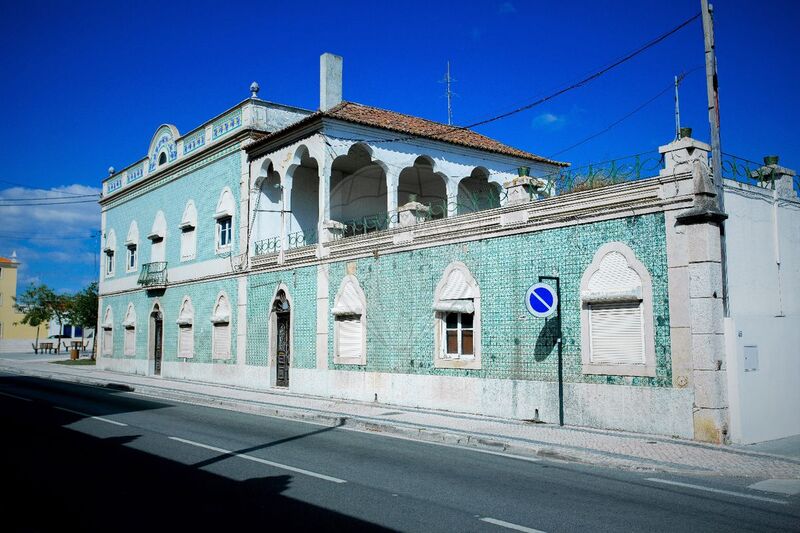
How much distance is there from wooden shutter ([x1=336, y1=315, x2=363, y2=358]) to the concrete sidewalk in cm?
148

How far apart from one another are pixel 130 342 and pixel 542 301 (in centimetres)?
2588

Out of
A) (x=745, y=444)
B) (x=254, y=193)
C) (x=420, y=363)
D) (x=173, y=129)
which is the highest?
(x=173, y=129)

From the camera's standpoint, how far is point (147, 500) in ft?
23.3

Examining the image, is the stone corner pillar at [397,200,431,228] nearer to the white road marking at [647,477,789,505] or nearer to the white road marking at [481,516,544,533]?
the white road marking at [647,477,789,505]

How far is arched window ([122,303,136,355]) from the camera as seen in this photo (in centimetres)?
3234

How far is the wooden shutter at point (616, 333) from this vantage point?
480 inches

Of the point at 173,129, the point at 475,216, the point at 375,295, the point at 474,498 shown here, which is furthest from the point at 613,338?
the point at 173,129

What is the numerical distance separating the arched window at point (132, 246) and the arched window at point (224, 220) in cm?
919

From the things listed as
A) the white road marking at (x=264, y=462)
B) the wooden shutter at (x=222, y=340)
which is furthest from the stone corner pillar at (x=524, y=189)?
the wooden shutter at (x=222, y=340)

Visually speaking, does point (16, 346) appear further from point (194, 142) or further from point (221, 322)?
point (221, 322)

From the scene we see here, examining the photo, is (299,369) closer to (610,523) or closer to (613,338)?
(613,338)

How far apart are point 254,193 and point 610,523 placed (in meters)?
19.6

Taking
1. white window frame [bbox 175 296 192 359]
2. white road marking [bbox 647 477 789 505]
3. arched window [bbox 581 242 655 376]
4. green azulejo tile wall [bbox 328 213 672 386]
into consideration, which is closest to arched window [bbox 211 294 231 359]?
white window frame [bbox 175 296 192 359]

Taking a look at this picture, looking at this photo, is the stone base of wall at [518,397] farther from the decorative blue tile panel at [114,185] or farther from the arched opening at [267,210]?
the decorative blue tile panel at [114,185]
